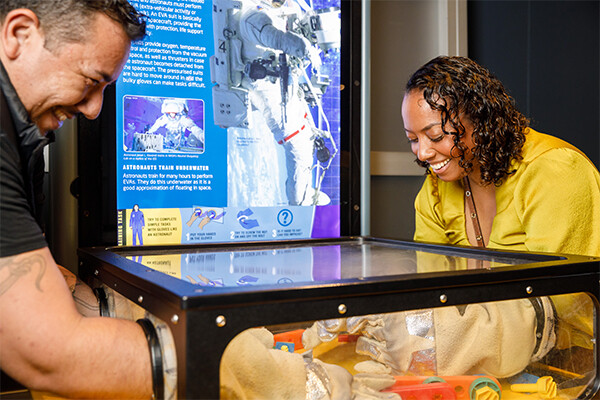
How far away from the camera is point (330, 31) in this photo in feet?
6.57

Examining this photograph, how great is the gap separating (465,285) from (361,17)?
1330 millimetres

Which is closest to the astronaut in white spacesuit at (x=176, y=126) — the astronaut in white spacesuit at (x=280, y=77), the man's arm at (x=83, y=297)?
the astronaut in white spacesuit at (x=280, y=77)

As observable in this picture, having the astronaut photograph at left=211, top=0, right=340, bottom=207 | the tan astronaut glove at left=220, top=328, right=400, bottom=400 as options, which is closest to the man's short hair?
the tan astronaut glove at left=220, top=328, right=400, bottom=400

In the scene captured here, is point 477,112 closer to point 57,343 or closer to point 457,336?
point 457,336

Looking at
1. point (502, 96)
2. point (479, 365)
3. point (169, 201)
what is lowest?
point (479, 365)

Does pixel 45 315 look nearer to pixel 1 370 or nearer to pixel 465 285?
pixel 1 370

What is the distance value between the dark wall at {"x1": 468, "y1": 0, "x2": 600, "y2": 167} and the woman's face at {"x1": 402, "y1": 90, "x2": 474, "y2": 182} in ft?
3.72

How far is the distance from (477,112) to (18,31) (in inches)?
45.9

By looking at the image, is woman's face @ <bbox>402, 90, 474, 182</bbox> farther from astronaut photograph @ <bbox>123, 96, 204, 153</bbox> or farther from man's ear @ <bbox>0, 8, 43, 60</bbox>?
man's ear @ <bbox>0, 8, 43, 60</bbox>

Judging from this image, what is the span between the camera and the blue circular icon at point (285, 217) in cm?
190

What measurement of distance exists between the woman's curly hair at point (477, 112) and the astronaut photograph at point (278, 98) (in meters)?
0.42

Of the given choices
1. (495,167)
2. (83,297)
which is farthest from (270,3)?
(83,297)

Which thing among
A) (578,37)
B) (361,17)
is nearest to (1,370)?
(361,17)

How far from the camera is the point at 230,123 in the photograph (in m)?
1.83
